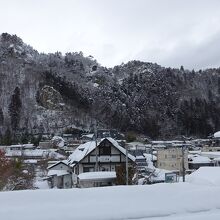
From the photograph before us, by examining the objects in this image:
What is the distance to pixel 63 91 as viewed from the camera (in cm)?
7956

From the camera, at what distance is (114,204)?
2.24 metres

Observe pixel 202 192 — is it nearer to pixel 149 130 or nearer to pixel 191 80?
pixel 149 130

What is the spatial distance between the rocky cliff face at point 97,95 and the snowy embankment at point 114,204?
59.7m

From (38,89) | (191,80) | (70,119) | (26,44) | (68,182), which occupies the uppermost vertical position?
(26,44)

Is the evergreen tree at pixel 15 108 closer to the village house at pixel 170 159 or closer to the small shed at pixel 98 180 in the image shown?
the village house at pixel 170 159

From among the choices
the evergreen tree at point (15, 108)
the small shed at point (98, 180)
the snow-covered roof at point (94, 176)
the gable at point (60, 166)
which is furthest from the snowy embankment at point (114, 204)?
the evergreen tree at point (15, 108)

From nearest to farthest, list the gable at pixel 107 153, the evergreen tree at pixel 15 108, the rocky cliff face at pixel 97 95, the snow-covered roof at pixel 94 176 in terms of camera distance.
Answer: the snow-covered roof at pixel 94 176 → the gable at pixel 107 153 → the evergreen tree at pixel 15 108 → the rocky cliff face at pixel 97 95

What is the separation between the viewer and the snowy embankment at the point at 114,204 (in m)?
2.08

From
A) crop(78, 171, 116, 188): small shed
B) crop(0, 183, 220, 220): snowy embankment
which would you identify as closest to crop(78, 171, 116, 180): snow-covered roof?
crop(78, 171, 116, 188): small shed

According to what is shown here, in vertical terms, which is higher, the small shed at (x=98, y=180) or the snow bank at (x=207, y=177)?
the snow bank at (x=207, y=177)

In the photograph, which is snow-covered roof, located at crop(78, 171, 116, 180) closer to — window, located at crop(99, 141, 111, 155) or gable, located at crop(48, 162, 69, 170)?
window, located at crop(99, 141, 111, 155)

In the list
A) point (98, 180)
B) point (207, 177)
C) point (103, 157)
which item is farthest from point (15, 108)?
point (207, 177)

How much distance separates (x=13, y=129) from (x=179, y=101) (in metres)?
49.9

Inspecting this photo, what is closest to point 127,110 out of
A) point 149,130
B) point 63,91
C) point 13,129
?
point 149,130
